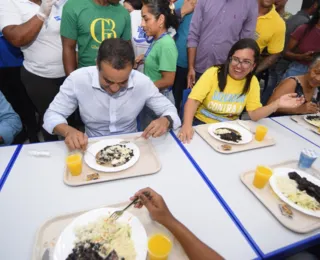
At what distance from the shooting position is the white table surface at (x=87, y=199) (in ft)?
3.14

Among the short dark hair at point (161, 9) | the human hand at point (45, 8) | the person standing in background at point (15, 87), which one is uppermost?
the short dark hair at point (161, 9)

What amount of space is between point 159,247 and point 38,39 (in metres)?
2.10

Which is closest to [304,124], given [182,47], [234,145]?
[234,145]

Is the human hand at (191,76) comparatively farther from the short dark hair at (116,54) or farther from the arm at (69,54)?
the short dark hair at (116,54)

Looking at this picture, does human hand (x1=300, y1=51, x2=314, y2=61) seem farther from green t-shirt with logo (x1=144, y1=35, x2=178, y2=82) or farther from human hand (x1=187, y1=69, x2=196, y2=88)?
green t-shirt with logo (x1=144, y1=35, x2=178, y2=82)

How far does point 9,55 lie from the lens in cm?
242

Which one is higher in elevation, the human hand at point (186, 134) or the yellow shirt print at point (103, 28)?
the yellow shirt print at point (103, 28)

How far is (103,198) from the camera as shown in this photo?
115 cm

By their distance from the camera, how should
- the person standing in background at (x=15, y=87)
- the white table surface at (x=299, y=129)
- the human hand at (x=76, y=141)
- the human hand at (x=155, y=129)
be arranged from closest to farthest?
1. the human hand at (x=76, y=141)
2. the human hand at (x=155, y=129)
3. the white table surface at (x=299, y=129)
4. the person standing in background at (x=15, y=87)

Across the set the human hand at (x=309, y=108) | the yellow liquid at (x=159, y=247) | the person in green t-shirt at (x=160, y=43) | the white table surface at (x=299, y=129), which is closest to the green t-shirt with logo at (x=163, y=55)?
the person in green t-shirt at (x=160, y=43)

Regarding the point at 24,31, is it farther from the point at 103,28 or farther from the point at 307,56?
the point at 307,56

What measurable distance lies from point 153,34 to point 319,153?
1771mm

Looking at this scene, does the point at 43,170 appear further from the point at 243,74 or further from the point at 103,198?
the point at 243,74

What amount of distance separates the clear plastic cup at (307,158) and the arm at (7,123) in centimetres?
210
